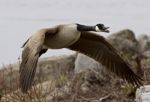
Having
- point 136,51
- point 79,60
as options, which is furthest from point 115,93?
point 136,51

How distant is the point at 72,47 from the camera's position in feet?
36.1

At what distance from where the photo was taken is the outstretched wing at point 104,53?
10.9 meters

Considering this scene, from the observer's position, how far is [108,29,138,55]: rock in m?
16.7

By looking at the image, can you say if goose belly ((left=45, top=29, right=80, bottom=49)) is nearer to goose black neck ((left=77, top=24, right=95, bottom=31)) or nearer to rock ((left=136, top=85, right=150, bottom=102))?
goose black neck ((left=77, top=24, right=95, bottom=31))

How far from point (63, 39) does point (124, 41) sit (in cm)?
739

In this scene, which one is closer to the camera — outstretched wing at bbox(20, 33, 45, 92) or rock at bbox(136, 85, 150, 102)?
outstretched wing at bbox(20, 33, 45, 92)

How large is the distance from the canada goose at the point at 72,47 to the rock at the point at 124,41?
5.32 meters

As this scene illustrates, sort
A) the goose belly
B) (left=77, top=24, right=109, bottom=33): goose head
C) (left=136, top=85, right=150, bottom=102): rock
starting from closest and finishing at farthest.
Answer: (left=136, top=85, right=150, bottom=102): rock
the goose belly
(left=77, top=24, right=109, bottom=33): goose head

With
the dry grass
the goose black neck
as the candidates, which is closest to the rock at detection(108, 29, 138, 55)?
the dry grass

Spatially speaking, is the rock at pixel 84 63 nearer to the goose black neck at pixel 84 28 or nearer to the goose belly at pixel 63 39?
the goose black neck at pixel 84 28

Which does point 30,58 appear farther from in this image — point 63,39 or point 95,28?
point 95,28

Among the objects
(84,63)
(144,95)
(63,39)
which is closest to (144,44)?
(84,63)

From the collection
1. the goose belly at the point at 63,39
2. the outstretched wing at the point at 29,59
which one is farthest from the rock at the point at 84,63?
the outstretched wing at the point at 29,59

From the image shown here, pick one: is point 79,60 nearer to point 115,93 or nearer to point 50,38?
point 115,93
